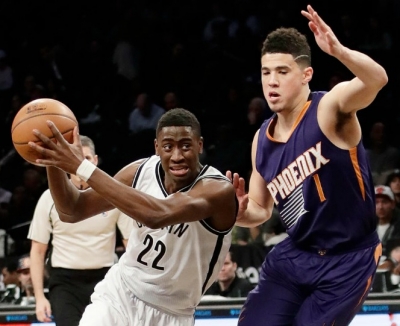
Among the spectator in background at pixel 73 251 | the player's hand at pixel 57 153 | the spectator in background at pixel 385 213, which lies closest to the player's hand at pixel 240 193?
the player's hand at pixel 57 153

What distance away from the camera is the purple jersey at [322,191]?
162 inches

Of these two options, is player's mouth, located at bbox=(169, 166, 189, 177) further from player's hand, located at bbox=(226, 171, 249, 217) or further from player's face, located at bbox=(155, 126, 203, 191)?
player's hand, located at bbox=(226, 171, 249, 217)

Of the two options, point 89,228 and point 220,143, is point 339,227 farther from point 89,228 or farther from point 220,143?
point 220,143

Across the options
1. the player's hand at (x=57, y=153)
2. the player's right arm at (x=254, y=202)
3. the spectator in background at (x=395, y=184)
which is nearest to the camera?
the player's hand at (x=57, y=153)

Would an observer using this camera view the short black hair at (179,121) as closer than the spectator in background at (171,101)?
Yes

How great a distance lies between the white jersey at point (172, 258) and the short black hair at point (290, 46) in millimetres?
683

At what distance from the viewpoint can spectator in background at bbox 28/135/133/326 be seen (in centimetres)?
610

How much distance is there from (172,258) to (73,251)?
2004mm

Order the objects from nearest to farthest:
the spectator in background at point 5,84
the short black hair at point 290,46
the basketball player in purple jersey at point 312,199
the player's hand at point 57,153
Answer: the player's hand at point 57,153 → the basketball player in purple jersey at point 312,199 → the short black hair at point 290,46 → the spectator in background at point 5,84

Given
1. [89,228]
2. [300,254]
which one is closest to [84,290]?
[89,228]

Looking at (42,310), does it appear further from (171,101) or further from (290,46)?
(171,101)

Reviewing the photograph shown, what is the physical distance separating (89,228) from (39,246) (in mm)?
398

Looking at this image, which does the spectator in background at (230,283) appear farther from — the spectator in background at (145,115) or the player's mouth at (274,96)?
the spectator in background at (145,115)

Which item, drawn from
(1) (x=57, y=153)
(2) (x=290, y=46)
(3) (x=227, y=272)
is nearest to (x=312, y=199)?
(2) (x=290, y=46)
